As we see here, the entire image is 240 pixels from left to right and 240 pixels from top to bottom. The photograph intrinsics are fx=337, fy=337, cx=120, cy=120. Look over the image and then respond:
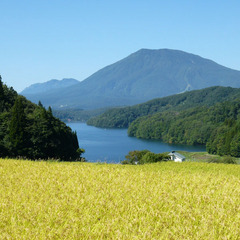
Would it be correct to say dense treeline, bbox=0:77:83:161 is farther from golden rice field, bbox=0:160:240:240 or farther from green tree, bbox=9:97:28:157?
golden rice field, bbox=0:160:240:240

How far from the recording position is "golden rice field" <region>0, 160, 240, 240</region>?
6.20 metres

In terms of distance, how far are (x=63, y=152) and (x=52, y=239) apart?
156 ft

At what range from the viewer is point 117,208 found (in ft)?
25.4

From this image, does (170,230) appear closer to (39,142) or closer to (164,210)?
(164,210)

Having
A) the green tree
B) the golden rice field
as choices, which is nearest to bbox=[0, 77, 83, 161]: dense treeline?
the green tree

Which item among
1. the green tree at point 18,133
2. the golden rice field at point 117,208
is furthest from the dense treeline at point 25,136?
the golden rice field at point 117,208

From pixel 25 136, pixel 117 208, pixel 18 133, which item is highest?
pixel 18 133

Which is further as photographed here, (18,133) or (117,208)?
(18,133)

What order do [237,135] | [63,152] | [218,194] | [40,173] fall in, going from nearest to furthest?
1. [218,194]
2. [40,173]
3. [63,152]
4. [237,135]

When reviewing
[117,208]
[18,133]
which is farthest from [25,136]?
[117,208]

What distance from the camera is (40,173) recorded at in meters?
12.9

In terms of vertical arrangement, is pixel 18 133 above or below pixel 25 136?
above

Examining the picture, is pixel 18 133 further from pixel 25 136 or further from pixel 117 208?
pixel 117 208

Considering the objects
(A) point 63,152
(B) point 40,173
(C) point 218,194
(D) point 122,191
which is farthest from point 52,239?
(A) point 63,152
